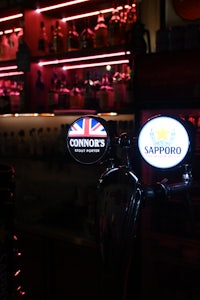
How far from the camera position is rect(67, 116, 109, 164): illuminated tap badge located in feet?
2.79

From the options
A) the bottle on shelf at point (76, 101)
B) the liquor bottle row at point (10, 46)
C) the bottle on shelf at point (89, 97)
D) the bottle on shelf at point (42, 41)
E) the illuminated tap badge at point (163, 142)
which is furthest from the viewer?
the liquor bottle row at point (10, 46)

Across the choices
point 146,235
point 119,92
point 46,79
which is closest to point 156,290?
point 146,235

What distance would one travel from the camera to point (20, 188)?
3465 mm

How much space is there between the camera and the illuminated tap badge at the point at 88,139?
0.85 metres

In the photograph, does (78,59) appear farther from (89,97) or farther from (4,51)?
(4,51)

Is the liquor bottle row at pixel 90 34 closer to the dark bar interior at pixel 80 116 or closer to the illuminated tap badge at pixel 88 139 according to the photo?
the dark bar interior at pixel 80 116

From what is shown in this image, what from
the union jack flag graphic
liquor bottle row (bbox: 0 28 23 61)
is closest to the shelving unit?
liquor bottle row (bbox: 0 28 23 61)

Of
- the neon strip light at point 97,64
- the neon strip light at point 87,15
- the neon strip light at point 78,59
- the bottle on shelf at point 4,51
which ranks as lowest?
the neon strip light at point 97,64

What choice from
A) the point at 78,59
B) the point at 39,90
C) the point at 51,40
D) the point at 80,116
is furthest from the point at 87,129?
the point at 51,40

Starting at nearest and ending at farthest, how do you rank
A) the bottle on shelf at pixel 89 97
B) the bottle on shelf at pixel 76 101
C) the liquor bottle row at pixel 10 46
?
the bottle on shelf at pixel 89 97
the bottle on shelf at pixel 76 101
the liquor bottle row at pixel 10 46

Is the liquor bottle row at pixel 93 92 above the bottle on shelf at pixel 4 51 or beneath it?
→ beneath

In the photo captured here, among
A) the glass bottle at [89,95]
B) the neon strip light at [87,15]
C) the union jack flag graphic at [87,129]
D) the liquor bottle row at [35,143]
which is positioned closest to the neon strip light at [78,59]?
the glass bottle at [89,95]

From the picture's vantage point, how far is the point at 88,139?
0.86m

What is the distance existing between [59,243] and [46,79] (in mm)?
1271
